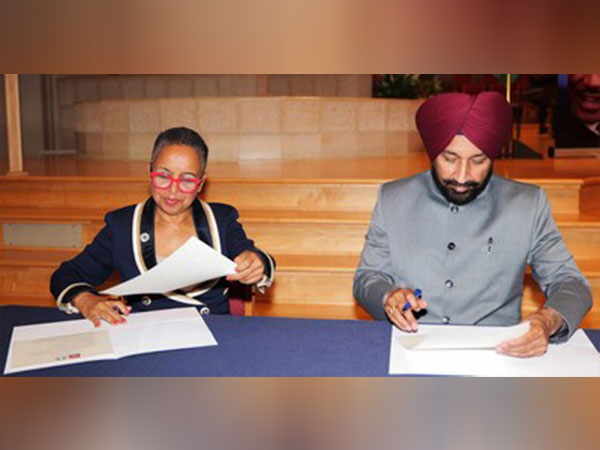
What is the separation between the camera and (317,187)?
5.71 meters

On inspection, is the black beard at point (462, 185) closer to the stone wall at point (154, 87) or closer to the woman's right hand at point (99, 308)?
the woman's right hand at point (99, 308)

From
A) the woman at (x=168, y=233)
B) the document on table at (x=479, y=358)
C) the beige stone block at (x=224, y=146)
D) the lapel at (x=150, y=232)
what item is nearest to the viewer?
the document on table at (x=479, y=358)

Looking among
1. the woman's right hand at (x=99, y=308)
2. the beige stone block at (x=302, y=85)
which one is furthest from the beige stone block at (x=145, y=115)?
the woman's right hand at (x=99, y=308)

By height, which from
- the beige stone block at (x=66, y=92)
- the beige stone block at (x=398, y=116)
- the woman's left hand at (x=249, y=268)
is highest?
the beige stone block at (x=66, y=92)

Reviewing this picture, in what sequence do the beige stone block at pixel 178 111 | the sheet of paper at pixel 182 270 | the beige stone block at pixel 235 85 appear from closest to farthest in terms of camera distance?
the sheet of paper at pixel 182 270, the beige stone block at pixel 178 111, the beige stone block at pixel 235 85

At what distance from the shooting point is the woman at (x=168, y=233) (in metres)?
2.41

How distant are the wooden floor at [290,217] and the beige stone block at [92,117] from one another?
1.85 meters

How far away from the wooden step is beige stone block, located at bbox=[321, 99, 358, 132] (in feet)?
8.55

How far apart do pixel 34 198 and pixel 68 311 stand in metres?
4.01

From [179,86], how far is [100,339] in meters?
8.42

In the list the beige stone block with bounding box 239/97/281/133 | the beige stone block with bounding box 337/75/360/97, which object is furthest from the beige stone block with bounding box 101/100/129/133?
the beige stone block with bounding box 337/75/360/97

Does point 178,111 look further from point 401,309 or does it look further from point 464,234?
point 401,309

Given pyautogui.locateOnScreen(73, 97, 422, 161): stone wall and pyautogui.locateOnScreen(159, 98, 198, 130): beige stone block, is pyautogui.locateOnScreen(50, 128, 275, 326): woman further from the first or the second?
pyautogui.locateOnScreen(159, 98, 198, 130): beige stone block
